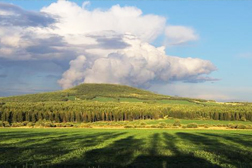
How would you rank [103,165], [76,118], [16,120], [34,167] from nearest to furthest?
[34,167]
[103,165]
[16,120]
[76,118]

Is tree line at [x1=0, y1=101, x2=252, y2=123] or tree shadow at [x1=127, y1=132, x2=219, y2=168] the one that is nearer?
tree shadow at [x1=127, y1=132, x2=219, y2=168]

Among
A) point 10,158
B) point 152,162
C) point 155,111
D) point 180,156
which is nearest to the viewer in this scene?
point 152,162

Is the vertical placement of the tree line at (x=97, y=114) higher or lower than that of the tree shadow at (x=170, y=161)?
lower

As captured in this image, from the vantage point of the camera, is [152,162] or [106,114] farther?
[106,114]

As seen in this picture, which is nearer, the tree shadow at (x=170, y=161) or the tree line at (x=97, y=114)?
the tree shadow at (x=170, y=161)

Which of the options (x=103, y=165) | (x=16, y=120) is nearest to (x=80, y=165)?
(x=103, y=165)

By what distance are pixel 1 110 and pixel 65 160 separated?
13936 cm

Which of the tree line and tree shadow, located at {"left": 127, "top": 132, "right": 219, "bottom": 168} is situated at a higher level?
tree shadow, located at {"left": 127, "top": 132, "right": 219, "bottom": 168}

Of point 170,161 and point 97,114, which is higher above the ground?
point 170,161

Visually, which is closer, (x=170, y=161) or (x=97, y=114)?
(x=170, y=161)

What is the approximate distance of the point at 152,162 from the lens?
25.1 m

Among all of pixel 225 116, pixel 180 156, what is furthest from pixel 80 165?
pixel 225 116

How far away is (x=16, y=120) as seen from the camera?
146m

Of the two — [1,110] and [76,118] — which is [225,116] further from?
[1,110]
